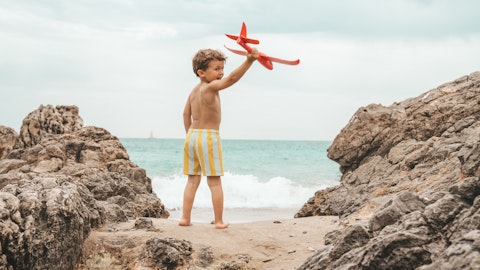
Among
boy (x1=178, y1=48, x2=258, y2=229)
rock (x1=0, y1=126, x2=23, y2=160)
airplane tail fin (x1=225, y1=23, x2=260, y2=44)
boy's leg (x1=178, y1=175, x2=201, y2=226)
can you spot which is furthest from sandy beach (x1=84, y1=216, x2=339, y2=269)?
rock (x1=0, y1=126, x2=23, y2=160)

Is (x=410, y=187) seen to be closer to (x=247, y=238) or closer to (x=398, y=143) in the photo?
(x=398, y=143)

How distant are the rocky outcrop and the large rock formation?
2.04 m

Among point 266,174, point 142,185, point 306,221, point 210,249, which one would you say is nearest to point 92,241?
point 210,249

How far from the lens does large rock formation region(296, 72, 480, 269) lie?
2.95 metres

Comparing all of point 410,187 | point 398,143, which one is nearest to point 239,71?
point 410,187

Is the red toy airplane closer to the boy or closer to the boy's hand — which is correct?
the boy's hand

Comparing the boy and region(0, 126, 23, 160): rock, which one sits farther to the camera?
region(0, 126, 23, 160): rock

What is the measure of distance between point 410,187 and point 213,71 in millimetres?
2427

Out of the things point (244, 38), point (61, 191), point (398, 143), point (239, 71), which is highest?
point (244, 38)

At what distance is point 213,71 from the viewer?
589 centimetres

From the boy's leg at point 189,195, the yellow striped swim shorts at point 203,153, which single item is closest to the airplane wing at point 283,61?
the yellow striped swim shorts at point 203,153

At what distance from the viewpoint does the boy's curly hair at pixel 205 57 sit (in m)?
5.86

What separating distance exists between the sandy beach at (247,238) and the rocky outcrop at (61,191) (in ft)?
1.02

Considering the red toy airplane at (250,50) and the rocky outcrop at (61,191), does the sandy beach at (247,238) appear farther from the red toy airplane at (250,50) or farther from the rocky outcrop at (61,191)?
the red toy airplane at (250,50)
